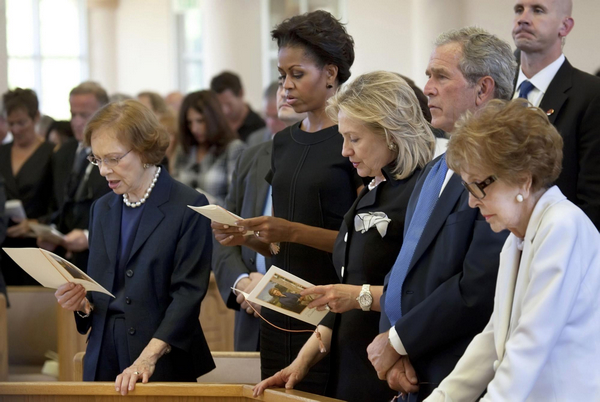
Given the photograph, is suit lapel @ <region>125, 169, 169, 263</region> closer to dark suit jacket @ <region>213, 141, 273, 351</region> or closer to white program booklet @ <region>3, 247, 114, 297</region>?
white program booklet @ <region>3, 247, 114, 297</region>

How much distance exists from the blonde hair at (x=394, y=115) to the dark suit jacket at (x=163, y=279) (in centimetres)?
78

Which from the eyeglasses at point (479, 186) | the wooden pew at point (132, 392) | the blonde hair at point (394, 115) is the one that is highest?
the blonde hair at point (394, 115)

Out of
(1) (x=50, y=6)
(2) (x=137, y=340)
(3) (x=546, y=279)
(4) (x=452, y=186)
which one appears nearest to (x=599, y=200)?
(4) (x=452, y=186)

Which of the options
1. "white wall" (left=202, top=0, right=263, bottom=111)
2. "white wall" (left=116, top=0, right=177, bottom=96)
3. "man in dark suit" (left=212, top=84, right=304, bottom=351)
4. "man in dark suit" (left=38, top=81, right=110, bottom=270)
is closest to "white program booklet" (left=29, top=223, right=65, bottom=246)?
"man in dark suit" (left=38, top=81, right=110, bottom=270)

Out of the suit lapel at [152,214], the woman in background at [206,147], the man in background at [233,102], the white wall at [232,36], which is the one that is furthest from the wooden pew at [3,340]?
the white wall at [232,36]

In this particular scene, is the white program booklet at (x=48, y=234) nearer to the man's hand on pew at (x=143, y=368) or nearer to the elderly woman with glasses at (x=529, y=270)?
the man's hand on pew at (x=143, y=368)

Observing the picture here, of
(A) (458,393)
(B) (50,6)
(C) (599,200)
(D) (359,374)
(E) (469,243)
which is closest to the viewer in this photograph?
(A) (458,393)

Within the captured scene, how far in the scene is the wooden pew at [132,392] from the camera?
9.46 ft

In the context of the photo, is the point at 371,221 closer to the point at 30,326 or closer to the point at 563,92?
the point at 563,92

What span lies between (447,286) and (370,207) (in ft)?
1.74

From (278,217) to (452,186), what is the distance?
987 millimetres

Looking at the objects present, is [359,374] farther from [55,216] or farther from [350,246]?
[55,216]

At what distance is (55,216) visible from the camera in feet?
20.1

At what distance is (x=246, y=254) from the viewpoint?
4172mm
